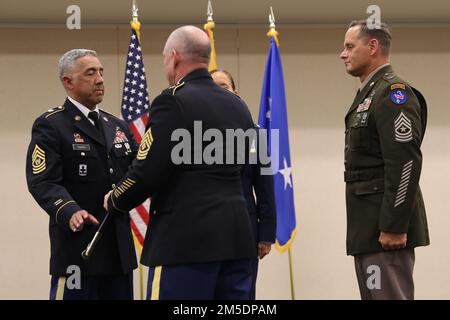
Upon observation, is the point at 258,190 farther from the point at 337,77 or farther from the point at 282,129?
the point at 337,77

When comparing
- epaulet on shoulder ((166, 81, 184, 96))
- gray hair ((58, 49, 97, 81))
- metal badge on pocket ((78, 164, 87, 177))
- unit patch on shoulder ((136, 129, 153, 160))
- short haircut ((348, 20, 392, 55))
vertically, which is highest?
short haircut ((348, 20, 392, 55))

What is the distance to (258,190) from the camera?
10.2ft

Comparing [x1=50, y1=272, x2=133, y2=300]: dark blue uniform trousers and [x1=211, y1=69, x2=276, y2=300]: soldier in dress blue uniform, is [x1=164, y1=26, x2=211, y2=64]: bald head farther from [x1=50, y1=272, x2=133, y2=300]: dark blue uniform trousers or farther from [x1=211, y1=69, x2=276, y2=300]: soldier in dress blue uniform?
[x1=50, y1=272, x2=133, y2=300]: dark blue uniform trousers

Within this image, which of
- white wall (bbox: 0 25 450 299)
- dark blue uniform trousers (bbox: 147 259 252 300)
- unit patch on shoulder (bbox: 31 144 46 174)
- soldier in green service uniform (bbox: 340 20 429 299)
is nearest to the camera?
dark blue uniform trousers (bbox: 147 259 252 300)

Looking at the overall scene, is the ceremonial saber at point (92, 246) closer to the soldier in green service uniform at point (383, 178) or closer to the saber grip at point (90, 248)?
the saber grip at point (90, 248)

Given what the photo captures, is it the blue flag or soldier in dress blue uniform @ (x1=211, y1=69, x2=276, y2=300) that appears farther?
the blue flag

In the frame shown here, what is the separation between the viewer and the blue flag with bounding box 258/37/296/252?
487 cm

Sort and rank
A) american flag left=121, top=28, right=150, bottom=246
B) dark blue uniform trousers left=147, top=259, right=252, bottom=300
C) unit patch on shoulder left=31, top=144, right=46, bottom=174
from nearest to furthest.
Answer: dark blue uniform trousers left=147, top=259, right=252, bottom=300, unit patch on shoulder left=31, top=144, right=46, bottom=174, american flag left=121, top=28, right=150, bottom=246

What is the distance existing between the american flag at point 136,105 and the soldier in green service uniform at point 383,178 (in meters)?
1.99

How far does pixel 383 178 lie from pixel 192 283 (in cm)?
97

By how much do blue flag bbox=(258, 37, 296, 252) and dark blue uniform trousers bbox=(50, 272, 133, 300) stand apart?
199cm

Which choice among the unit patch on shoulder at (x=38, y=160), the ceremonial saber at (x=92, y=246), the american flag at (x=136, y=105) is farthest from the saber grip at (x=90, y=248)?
the american flag at (x=136, y=105)

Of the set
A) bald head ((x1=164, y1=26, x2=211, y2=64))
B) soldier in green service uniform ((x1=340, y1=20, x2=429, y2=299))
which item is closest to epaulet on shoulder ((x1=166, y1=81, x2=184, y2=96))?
bald head ((x1=164, y1=26, x2=211, y2=64))

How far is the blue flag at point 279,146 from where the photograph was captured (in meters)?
4.87
